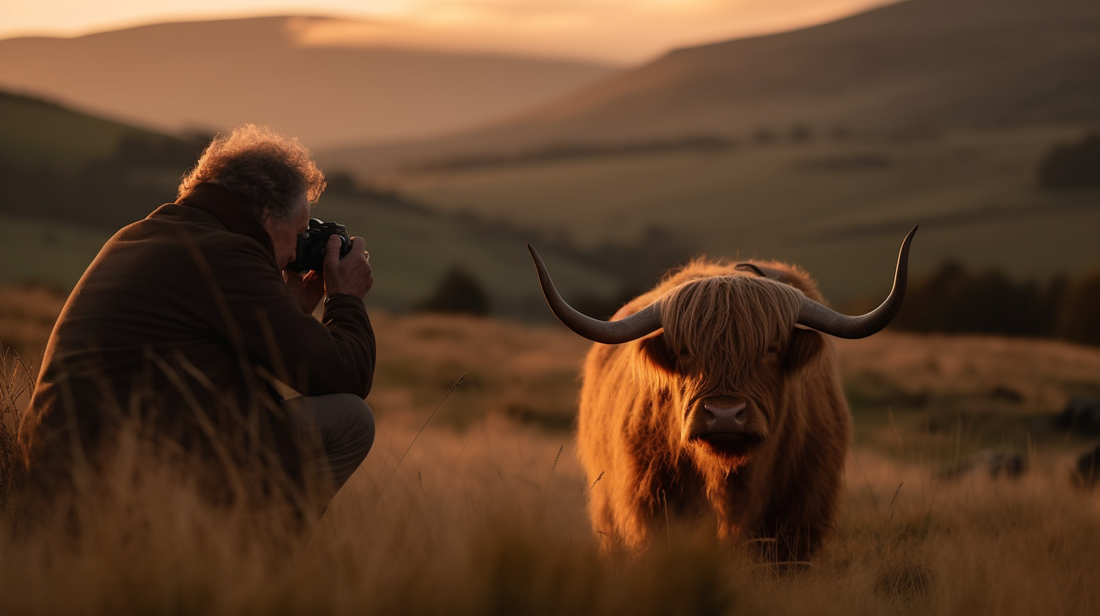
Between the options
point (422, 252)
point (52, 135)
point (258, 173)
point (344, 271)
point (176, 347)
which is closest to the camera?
point (176, 347)

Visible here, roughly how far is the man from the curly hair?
17mm

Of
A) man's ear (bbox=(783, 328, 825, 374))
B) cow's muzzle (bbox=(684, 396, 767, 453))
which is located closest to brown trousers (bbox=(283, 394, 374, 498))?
cow's muzzle (bbox=(684, 396, 767, 453))

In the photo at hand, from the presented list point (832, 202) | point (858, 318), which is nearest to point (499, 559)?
point (858, 318)

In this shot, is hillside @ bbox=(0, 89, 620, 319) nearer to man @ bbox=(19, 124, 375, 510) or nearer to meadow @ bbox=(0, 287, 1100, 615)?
meadow @ bbox=(0, 287, 1100, 615)

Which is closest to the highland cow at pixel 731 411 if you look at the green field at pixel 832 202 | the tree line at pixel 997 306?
the tree line at pixel 997 306

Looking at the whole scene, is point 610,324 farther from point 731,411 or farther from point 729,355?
point 731,411

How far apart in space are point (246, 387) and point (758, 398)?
226 centimetres

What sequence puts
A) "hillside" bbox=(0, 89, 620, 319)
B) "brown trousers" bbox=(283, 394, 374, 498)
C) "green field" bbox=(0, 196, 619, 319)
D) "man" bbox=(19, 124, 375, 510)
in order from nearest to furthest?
"man" bbox=(19, 124, 375, 510)
"brown trousers" bbox=(283, 394, 374, 498)
"green field" bbox=(0, 196, 619, 319)
"hillside" bbox=(0, 89, 620, 319)

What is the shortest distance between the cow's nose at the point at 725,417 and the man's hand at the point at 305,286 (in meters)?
1.78

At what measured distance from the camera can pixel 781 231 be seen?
100188 mm

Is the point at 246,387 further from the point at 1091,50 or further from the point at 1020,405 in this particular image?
the point at 1091,50

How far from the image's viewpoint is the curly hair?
3936 millimetres

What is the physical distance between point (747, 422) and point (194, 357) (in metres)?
2.30

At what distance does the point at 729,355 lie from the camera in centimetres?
470
